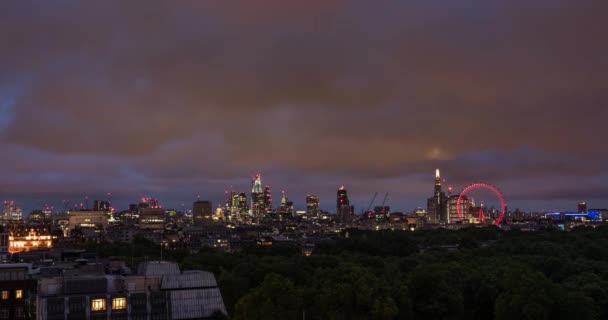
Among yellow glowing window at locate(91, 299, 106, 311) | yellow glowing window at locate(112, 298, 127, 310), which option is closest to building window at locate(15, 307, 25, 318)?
yellow glowing window at locate(91, 299, 106, 311)

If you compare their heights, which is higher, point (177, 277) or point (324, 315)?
point (177, 277)

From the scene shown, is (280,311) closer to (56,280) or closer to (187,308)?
(187,308)

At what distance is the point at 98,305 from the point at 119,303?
6.99 feet

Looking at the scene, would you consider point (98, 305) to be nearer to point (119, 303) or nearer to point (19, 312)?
point (119, 303)

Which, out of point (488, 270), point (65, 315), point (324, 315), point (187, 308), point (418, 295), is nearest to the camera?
point (65, 315)

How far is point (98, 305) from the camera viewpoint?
213 feet

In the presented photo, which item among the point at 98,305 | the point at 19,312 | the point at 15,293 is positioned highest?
the point at 98,305

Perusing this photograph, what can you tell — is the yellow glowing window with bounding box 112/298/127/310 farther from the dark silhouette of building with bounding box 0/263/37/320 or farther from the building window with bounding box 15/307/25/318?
the building window with bounding box 15/307/25/318

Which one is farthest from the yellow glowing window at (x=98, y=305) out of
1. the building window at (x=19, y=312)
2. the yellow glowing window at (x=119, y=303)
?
the building window at (x=19, y=312)

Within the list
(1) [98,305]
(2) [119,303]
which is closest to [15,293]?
(1) [98,305]

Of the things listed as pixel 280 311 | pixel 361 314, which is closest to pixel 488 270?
pixel 361 314

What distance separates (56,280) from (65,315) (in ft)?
14.6

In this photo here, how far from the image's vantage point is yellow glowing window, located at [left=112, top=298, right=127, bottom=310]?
65.7 m

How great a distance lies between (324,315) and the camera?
237 ft
